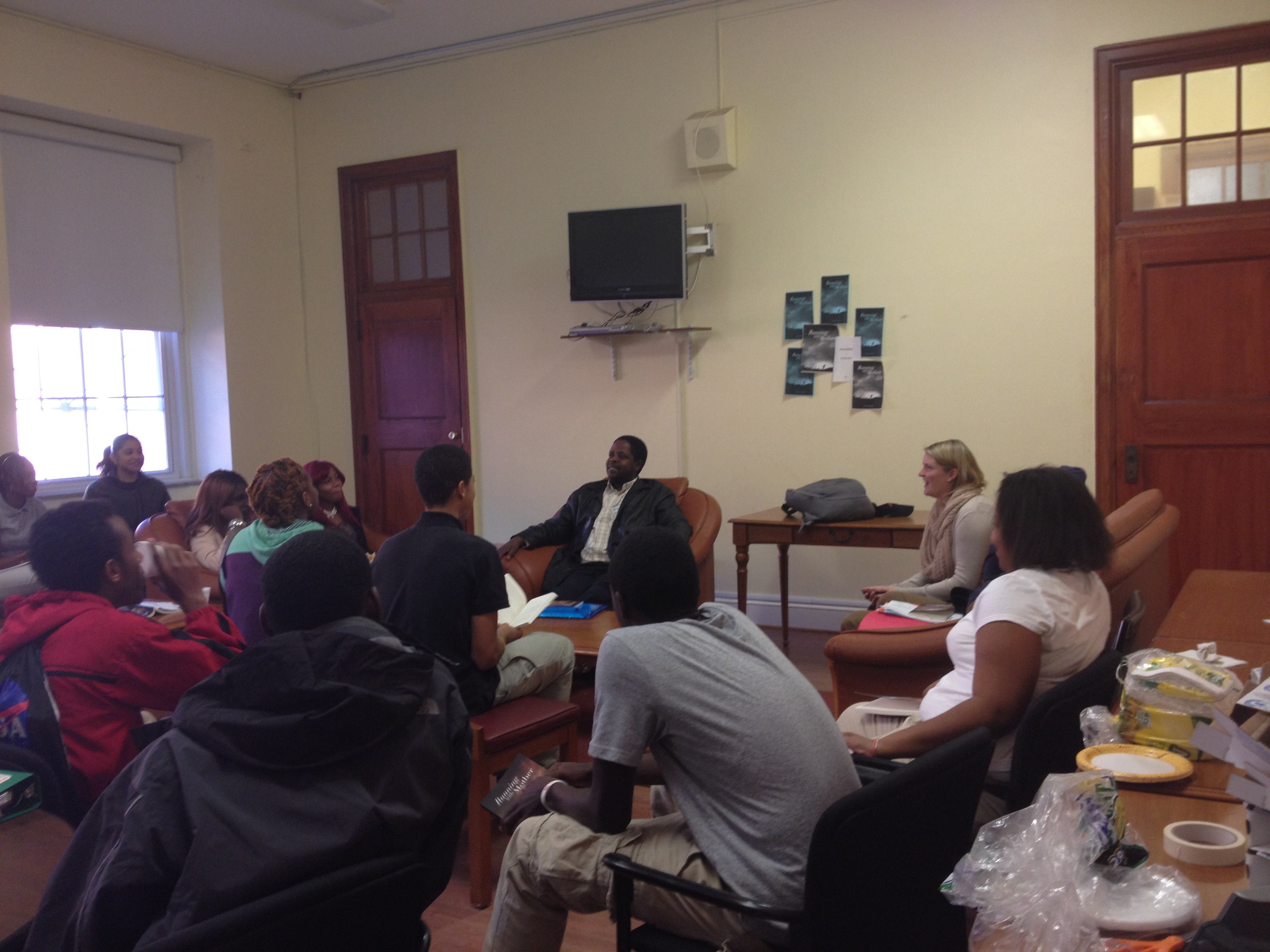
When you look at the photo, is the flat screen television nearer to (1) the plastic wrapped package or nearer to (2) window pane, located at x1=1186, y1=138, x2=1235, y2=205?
(2) window pane, located at x1=1186, y1=138, x2=1235, y2=205

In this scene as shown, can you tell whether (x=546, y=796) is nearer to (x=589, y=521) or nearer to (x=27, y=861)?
(x=27, y=861)

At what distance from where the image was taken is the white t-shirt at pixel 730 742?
1.59 m

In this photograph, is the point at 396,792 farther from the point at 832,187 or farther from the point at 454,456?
the point at 832,187

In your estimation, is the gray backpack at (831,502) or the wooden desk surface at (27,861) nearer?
the wooden desk surface at (27,861)

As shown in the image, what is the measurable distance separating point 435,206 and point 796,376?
2.72 meters

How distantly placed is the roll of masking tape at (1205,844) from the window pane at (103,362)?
250 inches

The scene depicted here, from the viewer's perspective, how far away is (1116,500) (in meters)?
4.91

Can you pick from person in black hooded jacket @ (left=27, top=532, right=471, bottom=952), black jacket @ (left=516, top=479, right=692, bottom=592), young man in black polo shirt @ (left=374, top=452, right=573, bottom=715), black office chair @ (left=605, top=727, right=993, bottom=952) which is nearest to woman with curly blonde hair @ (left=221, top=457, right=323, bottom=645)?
young man in black polo shirt @ (left=374, top=452, right=573, bottom=715)

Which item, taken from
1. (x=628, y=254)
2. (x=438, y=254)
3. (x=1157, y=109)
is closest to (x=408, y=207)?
Answer: (x=438, y=254)

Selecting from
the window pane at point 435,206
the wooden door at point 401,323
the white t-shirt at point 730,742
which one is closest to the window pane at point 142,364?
the wooden door at point 401,323

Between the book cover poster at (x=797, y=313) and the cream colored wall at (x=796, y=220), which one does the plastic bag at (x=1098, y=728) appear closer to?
the cream colored wall at (x=796, y=220)

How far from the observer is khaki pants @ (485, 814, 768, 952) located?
1.67m

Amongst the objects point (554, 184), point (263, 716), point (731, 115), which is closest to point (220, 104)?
point (554, 184)

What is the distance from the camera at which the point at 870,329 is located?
535cm
